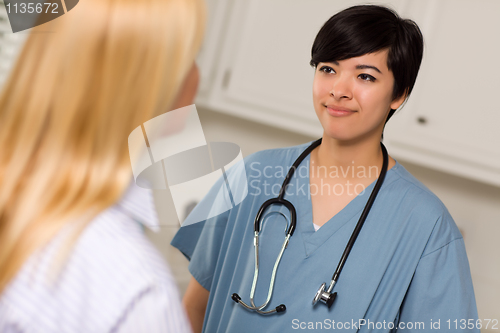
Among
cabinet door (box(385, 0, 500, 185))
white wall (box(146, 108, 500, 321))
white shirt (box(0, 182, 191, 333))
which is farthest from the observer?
white wall (box(146, 108, 500, 321))

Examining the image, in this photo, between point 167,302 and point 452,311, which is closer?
point 167,302

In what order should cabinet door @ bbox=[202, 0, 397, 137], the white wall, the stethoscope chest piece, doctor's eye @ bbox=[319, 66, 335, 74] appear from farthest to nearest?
the white wall → cabinet door @ bbox=[202, 0, 397, 137] → doctor's eye @ bbox=[319, 66, 335, 74] → the stethoscope chest piece

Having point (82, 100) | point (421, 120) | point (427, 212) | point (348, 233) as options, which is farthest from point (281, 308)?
point (421, 120)

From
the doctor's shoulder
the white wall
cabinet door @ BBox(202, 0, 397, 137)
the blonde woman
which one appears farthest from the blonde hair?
the white wall

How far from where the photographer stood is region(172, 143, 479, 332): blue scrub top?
768mm

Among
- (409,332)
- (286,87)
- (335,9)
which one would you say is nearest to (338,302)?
(409,332)

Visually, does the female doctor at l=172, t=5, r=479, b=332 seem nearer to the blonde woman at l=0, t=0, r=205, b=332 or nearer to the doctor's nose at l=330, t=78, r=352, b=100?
the doctor's nose at l=330, t=78, r=352, b=100

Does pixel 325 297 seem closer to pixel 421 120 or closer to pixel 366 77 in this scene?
pixel 366 77

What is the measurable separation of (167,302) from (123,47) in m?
0.23

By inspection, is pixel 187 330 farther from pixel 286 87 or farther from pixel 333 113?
pixel 286 87

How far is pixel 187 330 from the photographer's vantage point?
402 mm

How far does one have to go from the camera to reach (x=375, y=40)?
2.72ft

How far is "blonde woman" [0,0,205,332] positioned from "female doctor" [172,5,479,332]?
45 centimetres

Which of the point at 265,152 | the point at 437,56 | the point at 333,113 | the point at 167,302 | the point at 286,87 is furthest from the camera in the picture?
the point at 286,87
